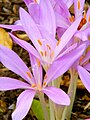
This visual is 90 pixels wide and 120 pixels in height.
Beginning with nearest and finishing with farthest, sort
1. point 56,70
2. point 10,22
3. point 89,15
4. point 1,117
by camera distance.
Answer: point 56,70
point 89,15
point 1,117
point 10,22

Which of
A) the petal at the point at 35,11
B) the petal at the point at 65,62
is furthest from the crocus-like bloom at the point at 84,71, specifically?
the petal at the point at 35,11

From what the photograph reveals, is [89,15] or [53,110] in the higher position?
[89,15]

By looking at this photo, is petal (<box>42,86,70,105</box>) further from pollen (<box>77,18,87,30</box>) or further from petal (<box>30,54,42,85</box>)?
pollen (<box>77,18,87,30</box>)

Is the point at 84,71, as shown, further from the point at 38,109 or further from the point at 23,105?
the point at 38,109

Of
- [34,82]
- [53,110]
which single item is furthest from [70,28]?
[53,110]

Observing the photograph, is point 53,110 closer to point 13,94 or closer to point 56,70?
point 56,70

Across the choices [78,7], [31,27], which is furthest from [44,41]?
[78,7]
